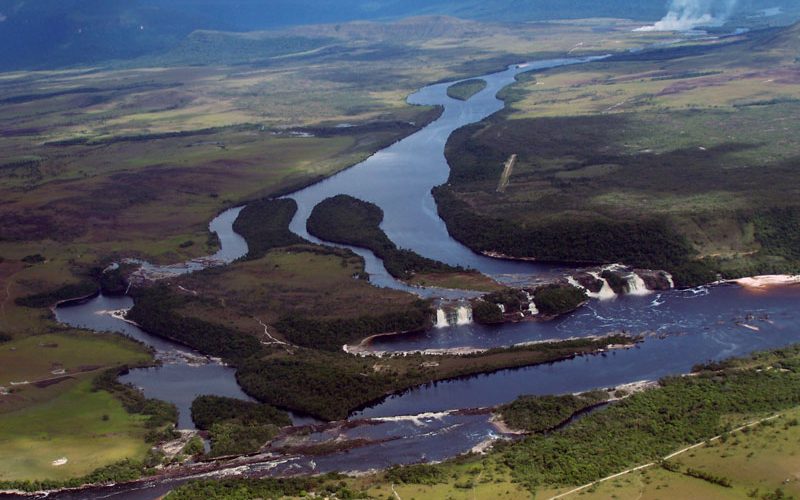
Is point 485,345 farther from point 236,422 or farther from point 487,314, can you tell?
point 236,422

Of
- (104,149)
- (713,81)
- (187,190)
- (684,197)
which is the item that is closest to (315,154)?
(187,190)

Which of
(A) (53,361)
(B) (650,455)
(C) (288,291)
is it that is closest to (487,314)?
(C) (288,291)

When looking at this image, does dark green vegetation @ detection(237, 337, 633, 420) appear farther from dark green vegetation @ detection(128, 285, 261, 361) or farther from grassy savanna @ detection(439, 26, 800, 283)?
grassy savanna @ detection(439, 26, 800, 283)

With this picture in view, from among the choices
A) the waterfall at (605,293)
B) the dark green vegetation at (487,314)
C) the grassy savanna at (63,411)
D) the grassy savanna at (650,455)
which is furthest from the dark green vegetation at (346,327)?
the grassy savanna at (650,455)

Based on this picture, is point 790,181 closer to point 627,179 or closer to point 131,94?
point 627,179

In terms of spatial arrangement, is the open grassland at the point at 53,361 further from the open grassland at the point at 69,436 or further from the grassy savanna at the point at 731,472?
the grassy savanna at the point at 731,472

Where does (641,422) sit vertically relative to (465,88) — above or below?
below
